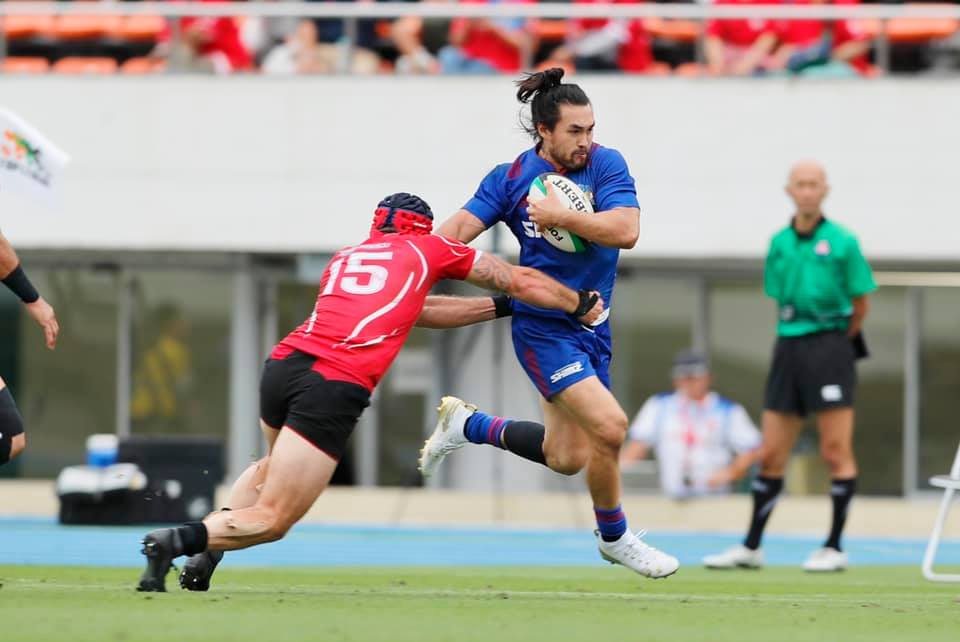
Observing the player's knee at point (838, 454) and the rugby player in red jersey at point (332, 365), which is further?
the player's knee at point (838, 454)

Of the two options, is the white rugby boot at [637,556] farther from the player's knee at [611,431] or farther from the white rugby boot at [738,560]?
the white rugby boot at [738,560]

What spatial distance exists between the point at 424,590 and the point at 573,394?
1.24 meters

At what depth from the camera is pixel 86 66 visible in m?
20.2

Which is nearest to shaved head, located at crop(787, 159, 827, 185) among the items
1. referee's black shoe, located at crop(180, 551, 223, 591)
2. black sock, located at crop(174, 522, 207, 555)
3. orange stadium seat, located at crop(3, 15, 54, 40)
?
referee's black shoe, located at crop(180, 551, 223, 591)

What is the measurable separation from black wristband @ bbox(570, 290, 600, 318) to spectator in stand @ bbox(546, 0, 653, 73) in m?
10.8

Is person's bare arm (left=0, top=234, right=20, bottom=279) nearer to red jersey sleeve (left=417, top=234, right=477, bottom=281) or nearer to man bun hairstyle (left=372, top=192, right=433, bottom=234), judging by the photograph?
man bun hairstyle (left=372, top=192, right=433, bottom=234)

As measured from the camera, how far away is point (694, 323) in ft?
67.0

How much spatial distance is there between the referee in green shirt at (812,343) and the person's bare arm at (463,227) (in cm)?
330

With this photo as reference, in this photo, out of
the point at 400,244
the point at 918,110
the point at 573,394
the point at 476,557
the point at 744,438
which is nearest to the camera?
the point at 400,244

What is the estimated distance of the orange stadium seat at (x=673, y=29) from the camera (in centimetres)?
1914

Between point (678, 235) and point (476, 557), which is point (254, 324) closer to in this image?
point (678, 235)

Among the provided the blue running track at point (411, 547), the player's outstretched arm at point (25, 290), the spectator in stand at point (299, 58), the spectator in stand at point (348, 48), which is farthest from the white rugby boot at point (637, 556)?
the spectator in stand at point (299, 58)

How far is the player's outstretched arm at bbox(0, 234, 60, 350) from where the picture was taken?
353 inches

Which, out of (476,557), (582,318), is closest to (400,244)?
(582,318)
